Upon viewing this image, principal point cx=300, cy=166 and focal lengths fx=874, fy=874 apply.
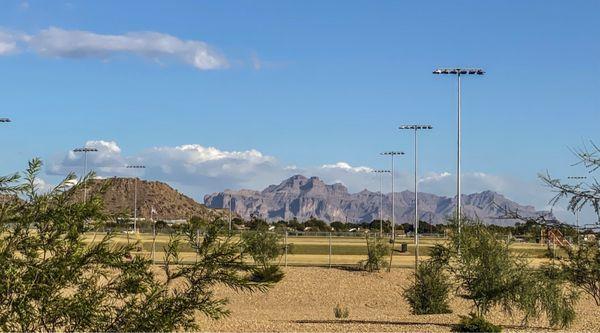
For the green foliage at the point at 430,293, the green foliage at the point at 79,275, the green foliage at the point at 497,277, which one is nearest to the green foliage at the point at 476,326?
the green foliage at the point at 497,277

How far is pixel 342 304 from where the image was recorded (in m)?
38.2

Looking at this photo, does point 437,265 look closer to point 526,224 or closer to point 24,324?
point 526,224

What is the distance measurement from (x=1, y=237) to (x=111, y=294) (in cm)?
132

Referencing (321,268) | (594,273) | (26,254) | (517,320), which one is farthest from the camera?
(321,268)

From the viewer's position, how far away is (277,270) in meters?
42.3

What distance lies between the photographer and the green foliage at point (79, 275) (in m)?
8.77

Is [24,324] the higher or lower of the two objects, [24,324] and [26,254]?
the lower

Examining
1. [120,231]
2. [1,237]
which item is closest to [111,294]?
[120,231]

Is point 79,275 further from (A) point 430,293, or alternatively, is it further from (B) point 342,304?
(B) point 342,304

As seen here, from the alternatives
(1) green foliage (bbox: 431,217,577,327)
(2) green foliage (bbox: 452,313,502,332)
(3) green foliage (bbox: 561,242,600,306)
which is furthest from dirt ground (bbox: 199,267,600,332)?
(3) green foliage (bbox: 561,242,600,306)

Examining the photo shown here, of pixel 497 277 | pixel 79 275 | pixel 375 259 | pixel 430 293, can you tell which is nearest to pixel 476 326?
pixel 497 277

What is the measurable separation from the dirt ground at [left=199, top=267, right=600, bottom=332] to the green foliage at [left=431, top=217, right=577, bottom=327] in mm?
837

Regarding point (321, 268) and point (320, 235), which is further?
point (320, 235)

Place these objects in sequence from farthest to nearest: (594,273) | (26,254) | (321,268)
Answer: (321,268) → (594,273) → (26,254)
